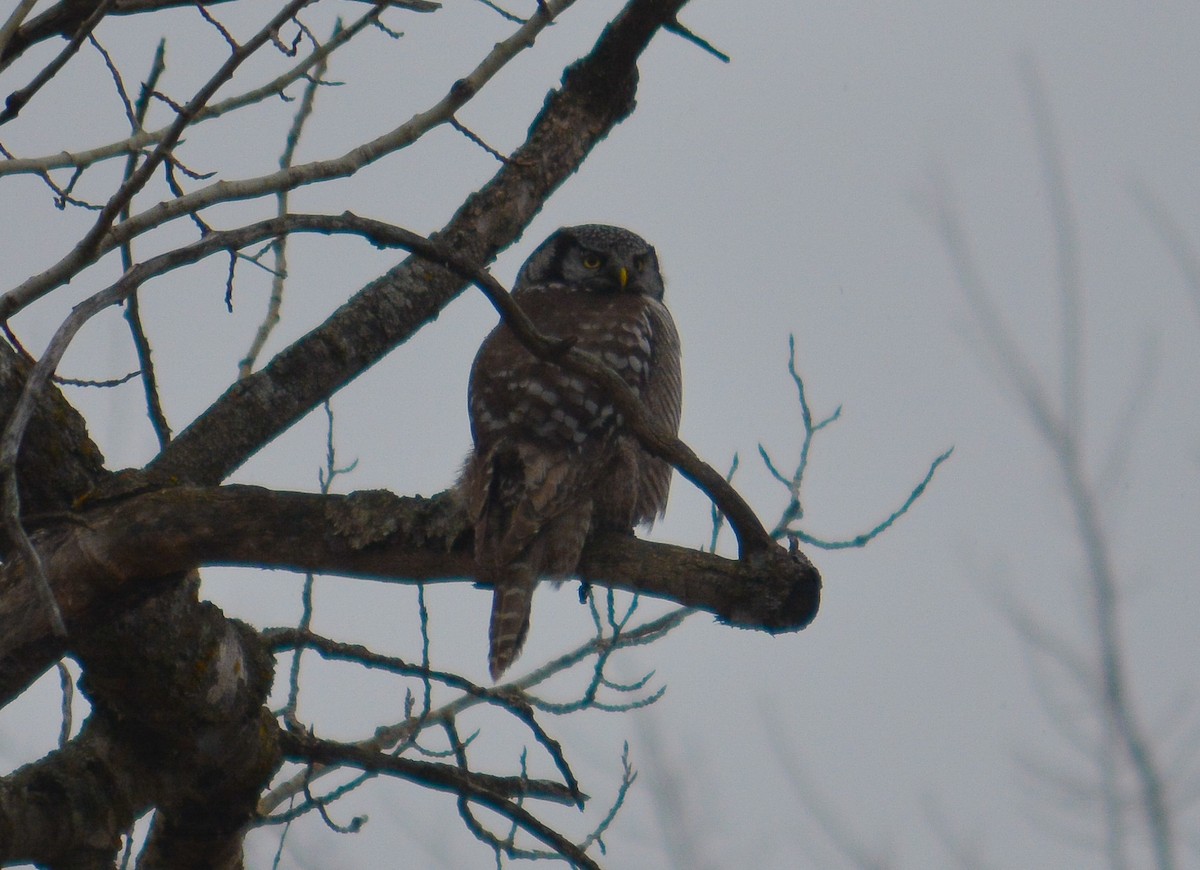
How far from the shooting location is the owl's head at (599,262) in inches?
229

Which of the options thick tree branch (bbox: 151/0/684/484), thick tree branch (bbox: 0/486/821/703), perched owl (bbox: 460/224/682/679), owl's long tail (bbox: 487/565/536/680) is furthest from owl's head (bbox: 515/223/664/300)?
thick tree branch (bbox: 0/486/821/703)

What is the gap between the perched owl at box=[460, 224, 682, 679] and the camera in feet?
12.6

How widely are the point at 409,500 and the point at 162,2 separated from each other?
1.37m

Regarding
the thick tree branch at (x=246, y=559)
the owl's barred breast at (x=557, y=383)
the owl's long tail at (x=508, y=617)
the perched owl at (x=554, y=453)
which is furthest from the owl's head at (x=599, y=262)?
the thick tree branch at (x=246, y=559)

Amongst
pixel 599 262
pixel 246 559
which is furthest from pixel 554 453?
pixel 599 262

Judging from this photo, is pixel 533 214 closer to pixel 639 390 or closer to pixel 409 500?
pixel 639 390

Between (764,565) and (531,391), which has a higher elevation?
(531,391)

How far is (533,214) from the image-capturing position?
457 centimetres

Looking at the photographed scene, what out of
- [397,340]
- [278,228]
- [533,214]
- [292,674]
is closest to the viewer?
[278,228]

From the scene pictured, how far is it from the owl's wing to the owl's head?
15.5 inches

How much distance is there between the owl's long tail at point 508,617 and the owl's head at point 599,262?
2.15m

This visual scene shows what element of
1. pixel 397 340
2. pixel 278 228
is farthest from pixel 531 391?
pixel 278 228

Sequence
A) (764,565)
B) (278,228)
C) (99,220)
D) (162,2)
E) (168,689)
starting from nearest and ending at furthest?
1. (99,220)
2. (278,228)
3. (764,565)
4. (168,689)
5. (162,2)

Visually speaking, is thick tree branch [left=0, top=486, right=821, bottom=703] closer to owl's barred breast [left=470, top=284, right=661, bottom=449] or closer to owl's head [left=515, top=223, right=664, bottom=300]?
owl's barred breast [left=470, top=284, right=661, bottom=449]
